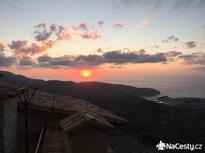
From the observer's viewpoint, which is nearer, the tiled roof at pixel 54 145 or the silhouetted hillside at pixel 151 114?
the tiled roof at pixel 54 145

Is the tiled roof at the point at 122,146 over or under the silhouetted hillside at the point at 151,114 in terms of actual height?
over

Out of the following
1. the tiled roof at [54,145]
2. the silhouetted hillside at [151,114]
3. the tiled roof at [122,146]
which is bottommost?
the silhouetted hillside at [151,114]

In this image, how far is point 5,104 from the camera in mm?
9094

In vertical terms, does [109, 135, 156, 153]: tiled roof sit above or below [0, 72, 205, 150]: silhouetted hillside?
above

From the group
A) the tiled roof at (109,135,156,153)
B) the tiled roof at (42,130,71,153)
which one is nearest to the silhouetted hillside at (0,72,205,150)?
the tiled roof at (109,135,156,153)

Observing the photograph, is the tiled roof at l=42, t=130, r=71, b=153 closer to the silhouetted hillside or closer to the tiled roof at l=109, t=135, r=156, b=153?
the tiled roof at l=109, t=135, r=156, b=153

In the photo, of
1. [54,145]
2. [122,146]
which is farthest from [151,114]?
[54,145]

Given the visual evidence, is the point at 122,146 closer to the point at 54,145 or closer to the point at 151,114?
the point at 54,145

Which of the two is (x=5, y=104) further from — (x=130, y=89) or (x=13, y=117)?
(x=130, y=89)

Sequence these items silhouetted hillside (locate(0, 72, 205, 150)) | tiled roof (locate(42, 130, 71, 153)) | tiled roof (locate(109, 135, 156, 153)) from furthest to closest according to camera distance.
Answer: silhouetted hillside (locate(0, 72, 205, 150)) → tiled roof (locate(109, 135, 156, 153)) → tiled roof (locate(42, 130, 71, 153))

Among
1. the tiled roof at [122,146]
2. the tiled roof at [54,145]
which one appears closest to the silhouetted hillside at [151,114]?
the tiled roof at [122,146]

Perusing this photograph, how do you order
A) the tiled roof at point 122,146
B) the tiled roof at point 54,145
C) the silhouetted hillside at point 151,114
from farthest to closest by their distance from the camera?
the silhouetted hillside at point 151,114, the tiled roof at point 122,146, the tiled roof at point 54,145

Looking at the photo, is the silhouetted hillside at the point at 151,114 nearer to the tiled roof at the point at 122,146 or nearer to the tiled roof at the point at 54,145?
the tiled roof at the point at 122,146

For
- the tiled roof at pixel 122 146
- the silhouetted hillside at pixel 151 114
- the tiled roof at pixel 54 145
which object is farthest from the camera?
the silhouetted hillside at pixel 151 114
